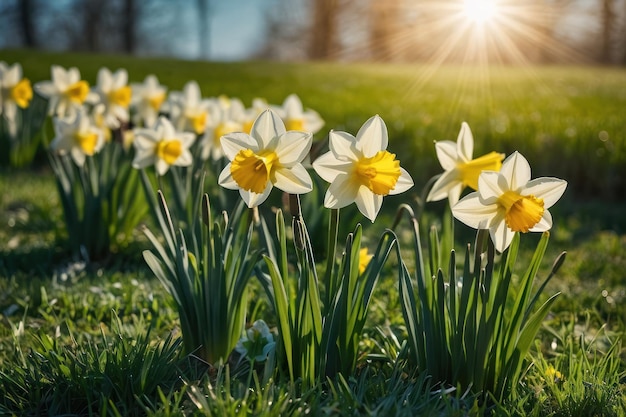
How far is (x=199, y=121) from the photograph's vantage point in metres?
3.34

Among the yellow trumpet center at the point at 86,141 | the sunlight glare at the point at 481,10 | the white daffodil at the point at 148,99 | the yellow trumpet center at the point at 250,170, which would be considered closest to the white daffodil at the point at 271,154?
the yellow trumpet center at the point at 250,170

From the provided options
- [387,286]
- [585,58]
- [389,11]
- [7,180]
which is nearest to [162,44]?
[389,11]

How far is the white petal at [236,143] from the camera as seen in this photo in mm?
1681

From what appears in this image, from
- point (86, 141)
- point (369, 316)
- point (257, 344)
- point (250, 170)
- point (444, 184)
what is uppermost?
point (250, 170)

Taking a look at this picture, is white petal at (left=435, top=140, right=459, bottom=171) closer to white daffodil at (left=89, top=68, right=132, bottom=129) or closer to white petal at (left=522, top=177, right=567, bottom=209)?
white petal at (left=522, top=177, right=567, bottom=209)

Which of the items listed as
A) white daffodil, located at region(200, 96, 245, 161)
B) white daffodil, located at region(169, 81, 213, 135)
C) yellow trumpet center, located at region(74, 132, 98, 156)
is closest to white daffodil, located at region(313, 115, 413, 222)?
white daffodil, located at region(200, 96, 245, 161)

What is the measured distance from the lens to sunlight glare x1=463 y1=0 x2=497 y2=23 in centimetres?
1723

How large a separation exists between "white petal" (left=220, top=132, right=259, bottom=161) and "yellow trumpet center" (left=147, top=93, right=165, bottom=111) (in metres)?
2.25

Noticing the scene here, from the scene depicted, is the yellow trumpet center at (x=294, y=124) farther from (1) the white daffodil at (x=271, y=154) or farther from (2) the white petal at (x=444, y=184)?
(1) the white daffodil at (x=271, y=154)

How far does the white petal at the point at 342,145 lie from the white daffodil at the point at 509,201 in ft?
1.04

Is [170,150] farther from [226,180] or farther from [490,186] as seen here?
[490,186]

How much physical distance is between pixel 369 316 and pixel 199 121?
1.46 meters

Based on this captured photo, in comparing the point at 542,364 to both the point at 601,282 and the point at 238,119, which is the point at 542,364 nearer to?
the point at 601,282

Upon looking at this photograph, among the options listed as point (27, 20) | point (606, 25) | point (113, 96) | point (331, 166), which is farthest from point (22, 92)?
point (606, 25)
